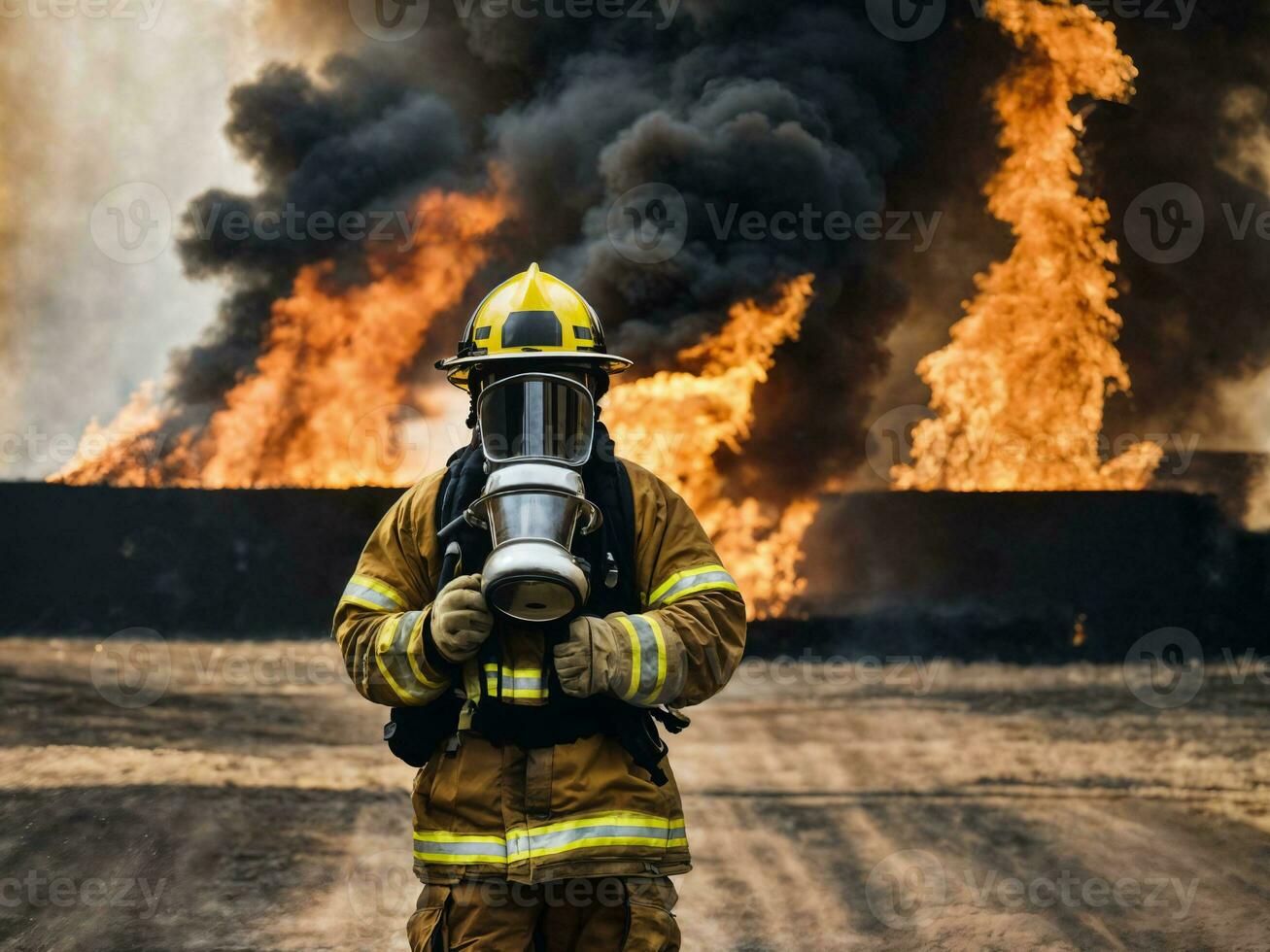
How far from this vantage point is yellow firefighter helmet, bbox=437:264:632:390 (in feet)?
8.79

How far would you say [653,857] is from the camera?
8.27 ft

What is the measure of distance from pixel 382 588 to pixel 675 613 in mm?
644

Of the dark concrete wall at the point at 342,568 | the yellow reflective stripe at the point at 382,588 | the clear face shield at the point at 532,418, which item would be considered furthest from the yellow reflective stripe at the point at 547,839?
the dark concrete wall at the point at 342,568

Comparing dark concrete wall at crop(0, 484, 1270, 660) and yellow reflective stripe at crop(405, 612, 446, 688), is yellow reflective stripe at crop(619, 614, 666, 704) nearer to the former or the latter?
yellow reflective stripe at crop(405, 612, 446, 688)

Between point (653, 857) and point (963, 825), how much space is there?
165 inches

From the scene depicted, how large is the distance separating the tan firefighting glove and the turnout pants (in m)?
0.40

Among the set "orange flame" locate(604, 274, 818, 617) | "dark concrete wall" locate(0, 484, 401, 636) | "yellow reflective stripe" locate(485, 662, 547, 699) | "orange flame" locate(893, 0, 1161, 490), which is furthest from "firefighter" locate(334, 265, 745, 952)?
"orange flame" locate(893, 0, 1161, 490)

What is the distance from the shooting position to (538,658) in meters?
2.50

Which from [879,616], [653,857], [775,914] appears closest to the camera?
[653,857]

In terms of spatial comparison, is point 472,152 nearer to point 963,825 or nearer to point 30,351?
point 30,351

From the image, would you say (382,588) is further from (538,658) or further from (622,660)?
(622,660)

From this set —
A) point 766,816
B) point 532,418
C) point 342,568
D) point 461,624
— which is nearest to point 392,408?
point 342,568

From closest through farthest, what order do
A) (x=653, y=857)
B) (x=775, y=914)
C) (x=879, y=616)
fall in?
1. (x=653, y=857)
2. (x=775, y=914)
3. (x=879, y=616)

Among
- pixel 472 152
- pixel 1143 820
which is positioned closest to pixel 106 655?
pixel 472 152
